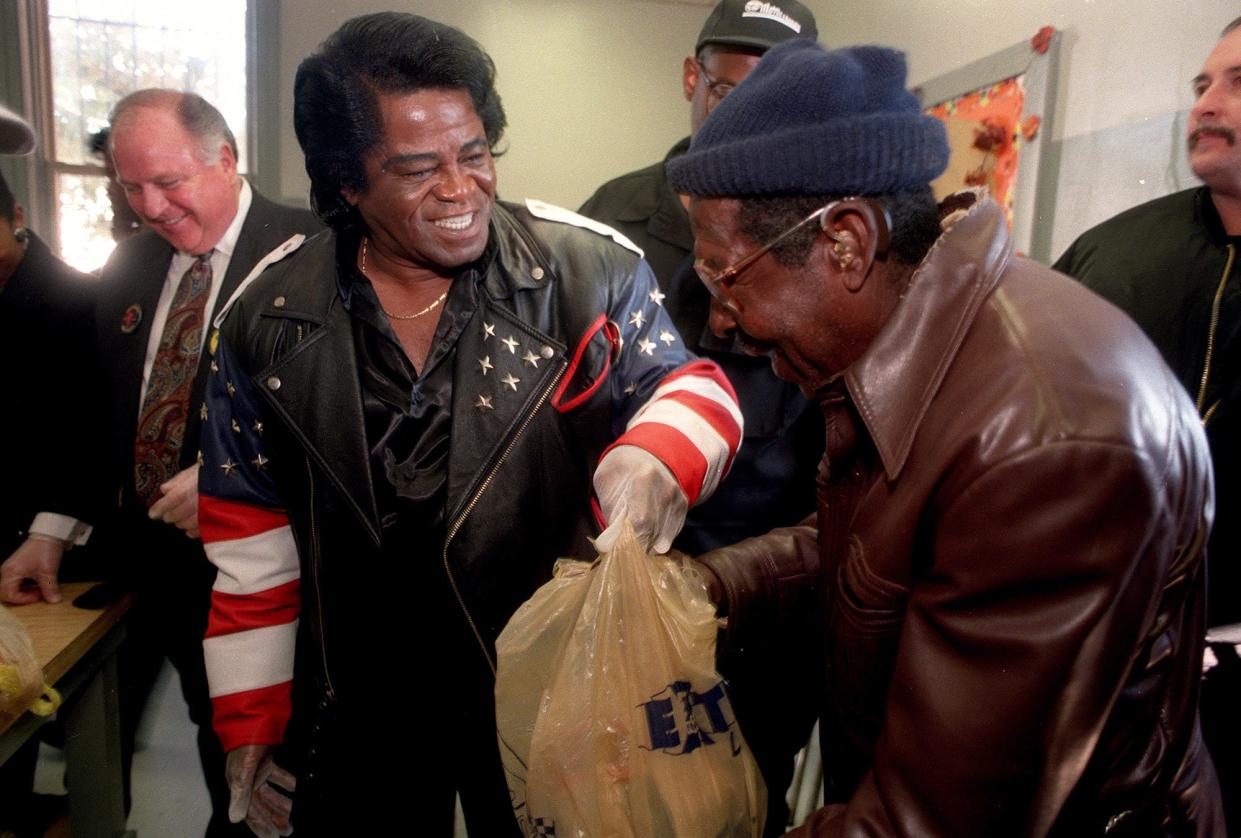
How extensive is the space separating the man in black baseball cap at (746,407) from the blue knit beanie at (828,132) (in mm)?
734

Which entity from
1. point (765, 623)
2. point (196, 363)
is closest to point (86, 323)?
point (196, 363)

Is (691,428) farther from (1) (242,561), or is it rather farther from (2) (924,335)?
(1) (242,561)

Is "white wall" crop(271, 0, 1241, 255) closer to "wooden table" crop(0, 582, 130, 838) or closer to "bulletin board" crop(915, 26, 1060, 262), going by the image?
"bulletin board" crop(915, 26, 1060, 262)

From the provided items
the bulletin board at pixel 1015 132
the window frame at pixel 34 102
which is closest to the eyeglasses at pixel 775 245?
the bulletin board at pixel 1015 132

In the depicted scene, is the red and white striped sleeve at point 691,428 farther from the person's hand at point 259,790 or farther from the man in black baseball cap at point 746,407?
the person's hand at point 259,790

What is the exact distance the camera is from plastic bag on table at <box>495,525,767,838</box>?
913 mm

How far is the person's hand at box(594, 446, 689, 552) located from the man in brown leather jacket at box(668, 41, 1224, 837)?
0.22m

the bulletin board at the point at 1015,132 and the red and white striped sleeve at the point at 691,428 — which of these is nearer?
the red and white striped sleeve at the point at 691,428

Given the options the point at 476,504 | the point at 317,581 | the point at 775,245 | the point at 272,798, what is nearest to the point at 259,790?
the point at 272,798

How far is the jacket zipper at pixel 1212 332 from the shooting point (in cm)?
157

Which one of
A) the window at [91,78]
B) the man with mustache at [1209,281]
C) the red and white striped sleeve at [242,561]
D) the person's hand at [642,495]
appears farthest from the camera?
the window at [91,78]

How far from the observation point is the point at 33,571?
1.69 metres

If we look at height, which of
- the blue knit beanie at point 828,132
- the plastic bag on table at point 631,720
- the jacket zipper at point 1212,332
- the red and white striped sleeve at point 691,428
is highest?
the blue knit beanie at point 828,132

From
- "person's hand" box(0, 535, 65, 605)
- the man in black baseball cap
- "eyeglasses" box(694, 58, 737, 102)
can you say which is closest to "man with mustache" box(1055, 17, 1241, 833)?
the man in black baseball cap
